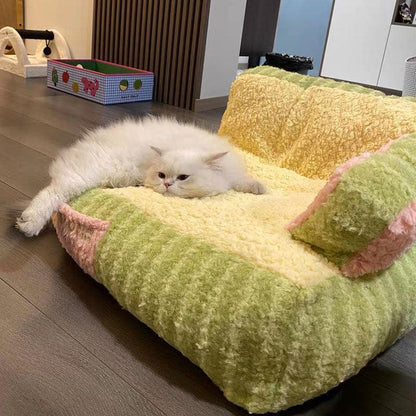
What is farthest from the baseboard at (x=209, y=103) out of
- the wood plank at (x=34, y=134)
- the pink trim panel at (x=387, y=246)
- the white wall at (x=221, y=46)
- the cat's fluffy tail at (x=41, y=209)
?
the pink trim panel at (x=387, y=246)

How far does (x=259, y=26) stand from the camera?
4.55m

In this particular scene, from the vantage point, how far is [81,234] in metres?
1.15

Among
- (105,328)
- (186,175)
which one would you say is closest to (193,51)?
(186,175)

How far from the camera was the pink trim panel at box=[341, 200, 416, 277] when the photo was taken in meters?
0.81

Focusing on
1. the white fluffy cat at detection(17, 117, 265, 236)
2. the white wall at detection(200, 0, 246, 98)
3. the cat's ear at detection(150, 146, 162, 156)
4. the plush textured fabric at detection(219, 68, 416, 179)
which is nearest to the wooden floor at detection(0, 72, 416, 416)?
the white fluffy cat at detection(17, 117, 265, 236)

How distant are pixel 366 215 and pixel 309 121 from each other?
796mm

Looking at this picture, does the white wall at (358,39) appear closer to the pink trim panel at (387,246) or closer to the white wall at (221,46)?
the white wall at (221,46)

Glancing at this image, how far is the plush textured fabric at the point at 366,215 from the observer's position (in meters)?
0.80

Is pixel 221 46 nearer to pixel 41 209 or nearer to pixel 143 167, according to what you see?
pixel 143 167

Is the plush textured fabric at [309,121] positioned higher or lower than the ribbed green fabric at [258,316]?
higher

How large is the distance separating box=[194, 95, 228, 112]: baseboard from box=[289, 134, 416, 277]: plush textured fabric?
244cm

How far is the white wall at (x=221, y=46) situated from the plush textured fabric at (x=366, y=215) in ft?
8.08

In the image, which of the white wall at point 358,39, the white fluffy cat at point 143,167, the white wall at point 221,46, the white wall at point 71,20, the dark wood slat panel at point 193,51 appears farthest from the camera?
the white wall at point 358,39

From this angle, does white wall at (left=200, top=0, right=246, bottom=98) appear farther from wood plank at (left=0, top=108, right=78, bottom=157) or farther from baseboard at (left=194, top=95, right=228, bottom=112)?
wood plank at (left=0, top=108, right=78, bottom=157)
